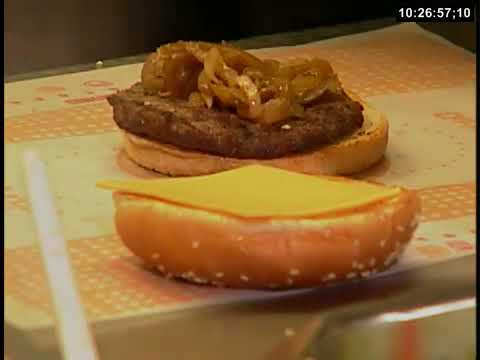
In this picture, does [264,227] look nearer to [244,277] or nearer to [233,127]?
[244,277]

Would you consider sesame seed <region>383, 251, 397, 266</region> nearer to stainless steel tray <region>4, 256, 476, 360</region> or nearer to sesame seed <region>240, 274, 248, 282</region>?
stainless steel tray <region>4, 256, 476, 360</region>

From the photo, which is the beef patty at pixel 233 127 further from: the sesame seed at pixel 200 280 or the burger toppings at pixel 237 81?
the sesame seed at pixel 200 280

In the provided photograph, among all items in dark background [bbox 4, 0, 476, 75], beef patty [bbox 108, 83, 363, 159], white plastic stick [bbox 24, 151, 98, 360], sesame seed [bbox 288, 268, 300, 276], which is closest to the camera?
white plastic stick [bbox 24, 151, 98, 360]

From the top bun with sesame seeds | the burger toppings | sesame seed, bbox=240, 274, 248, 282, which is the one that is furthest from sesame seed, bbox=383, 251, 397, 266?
the burger toppings

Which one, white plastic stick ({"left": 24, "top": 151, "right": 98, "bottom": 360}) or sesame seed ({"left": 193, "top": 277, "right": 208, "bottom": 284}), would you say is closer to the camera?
white plastic stick ({"left": 24, "top": 151, "right": 98, "bottom": 360})

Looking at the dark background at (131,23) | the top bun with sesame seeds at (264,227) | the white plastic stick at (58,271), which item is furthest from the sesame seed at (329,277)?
the dark background at (131,23)

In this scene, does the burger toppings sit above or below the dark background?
above

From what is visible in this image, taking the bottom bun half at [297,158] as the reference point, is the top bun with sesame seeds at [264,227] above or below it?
above
